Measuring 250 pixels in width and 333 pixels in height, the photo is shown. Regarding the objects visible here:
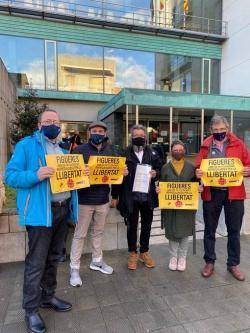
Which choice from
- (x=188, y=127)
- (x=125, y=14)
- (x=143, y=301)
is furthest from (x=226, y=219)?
(x=125, y=14)

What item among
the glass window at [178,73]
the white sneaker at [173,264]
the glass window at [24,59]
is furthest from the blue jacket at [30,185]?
the glass window at [178,73]

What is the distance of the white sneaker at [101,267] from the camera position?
13.3 ft

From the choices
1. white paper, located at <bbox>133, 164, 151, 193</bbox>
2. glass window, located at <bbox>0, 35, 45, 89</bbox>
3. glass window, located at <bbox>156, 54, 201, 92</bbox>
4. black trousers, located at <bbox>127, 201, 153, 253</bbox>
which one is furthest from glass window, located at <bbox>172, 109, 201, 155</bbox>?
white paper, located at <bbox>133, 164, 151, 193</bbox>

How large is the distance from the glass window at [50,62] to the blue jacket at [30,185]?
15.2m

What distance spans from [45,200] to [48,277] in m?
0.93

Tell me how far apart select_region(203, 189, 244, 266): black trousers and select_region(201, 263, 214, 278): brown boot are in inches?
2.2

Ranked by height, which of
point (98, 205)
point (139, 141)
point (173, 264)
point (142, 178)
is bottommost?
point (173, 264)

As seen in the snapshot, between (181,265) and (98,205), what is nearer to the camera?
(98,205)

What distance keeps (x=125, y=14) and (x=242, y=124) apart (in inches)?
386

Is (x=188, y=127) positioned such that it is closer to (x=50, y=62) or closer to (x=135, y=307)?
(x=50, y=62)

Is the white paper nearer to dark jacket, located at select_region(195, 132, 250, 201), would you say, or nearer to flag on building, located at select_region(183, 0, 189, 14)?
dark jacket, located at select_region(195, 132, 250, 201)

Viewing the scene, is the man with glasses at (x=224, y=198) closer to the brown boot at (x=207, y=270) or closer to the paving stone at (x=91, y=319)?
the brown boot at (x=207, y=270)

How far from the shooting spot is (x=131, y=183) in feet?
13.1

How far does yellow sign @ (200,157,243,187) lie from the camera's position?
12.2 feet
